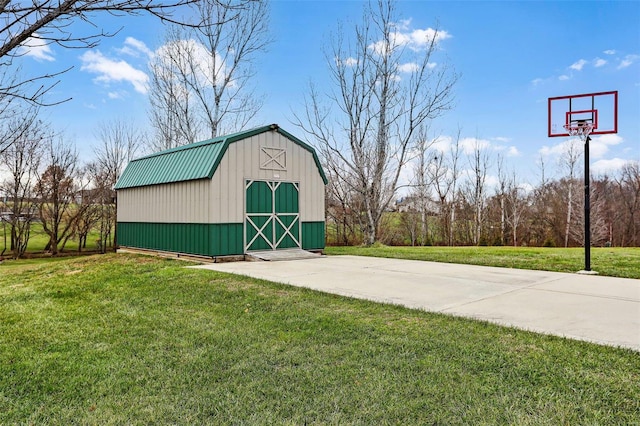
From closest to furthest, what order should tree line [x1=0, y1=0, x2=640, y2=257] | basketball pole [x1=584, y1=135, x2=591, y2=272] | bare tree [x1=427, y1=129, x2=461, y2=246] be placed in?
basketball pole [x1=584, y1=135, x2=591, y2=272], tree line [x1=0, y1=0, x2=640, y2=257], bare tree [x1=427, y1=129, x2=461, y2=246]

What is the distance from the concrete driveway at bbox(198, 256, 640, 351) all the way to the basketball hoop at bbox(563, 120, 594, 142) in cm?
326

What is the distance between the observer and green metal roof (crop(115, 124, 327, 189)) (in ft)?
34.3

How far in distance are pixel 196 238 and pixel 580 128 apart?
9512 millimetres

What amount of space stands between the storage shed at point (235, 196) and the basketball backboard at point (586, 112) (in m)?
6.35

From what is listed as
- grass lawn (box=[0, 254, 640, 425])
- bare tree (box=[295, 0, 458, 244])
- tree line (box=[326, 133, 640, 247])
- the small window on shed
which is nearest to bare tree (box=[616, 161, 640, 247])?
tree line (box=[326, 133, 640, 247])

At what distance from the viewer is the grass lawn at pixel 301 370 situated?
2559 mm

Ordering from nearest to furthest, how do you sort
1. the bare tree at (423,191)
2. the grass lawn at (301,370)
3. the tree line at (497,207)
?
the grass lawn at (301,370) → the tree line at (497,207) → the bare tree at (423,191)

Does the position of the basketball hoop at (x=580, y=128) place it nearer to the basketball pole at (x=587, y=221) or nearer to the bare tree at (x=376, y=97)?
the basketball pole at (x=587, y=221)

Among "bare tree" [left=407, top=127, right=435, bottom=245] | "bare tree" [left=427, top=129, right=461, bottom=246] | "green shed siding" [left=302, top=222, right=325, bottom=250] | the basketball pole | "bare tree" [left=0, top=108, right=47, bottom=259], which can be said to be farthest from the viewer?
"bare tree" [left=427, top=129, right=461, bottom=246]

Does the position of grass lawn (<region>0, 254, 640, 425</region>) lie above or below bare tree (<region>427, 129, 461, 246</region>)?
below

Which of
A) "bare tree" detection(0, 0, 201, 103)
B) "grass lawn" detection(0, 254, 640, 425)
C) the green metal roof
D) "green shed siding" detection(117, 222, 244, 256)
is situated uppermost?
the green metal roof

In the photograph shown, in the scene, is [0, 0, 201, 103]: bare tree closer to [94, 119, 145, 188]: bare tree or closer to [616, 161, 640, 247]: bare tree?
[94, 119, 145, 188]: bare tree

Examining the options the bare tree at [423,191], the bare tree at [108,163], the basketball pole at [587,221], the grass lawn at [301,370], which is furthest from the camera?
the bare tree at [423,191]

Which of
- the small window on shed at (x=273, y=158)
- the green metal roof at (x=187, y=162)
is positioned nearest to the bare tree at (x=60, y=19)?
the green metal roof at (x=187, y=162)
